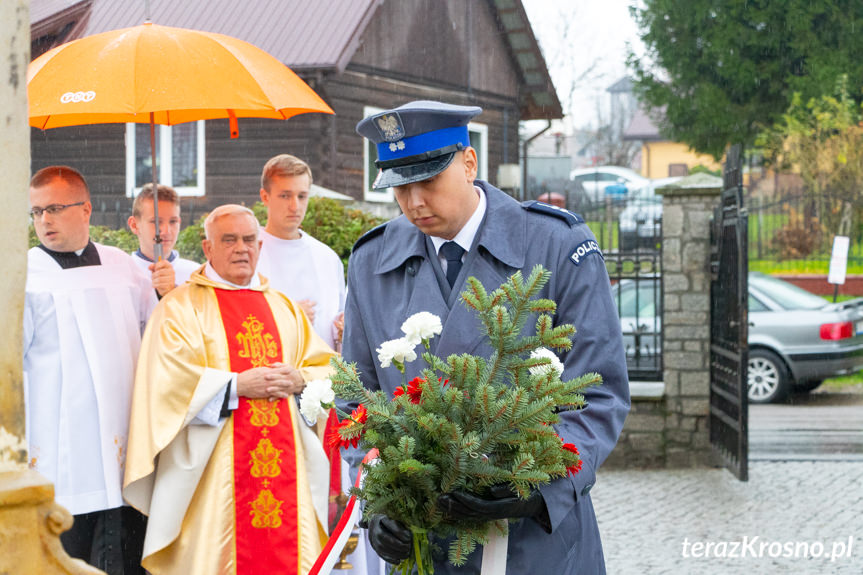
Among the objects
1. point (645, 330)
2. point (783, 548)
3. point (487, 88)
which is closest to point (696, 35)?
point (487, 88)

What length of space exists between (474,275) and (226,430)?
8.83 ft

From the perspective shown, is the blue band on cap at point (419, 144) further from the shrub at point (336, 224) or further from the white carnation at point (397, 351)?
the shrub at point (336, 224)

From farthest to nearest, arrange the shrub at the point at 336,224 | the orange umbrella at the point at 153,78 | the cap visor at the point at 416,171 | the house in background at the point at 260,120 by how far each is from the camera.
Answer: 1. the house in background at the point at 260,120
2. the shrub at the point at 336,224
3. the orange umbrella at the point at 153,78
4. the cap visor at the point at 416,171

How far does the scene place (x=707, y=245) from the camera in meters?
9.74

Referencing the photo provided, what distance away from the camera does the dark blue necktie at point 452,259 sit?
287 centimetres

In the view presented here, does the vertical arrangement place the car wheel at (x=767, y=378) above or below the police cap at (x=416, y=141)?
below

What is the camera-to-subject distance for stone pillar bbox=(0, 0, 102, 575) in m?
1.81

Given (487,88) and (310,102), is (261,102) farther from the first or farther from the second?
(487,88)

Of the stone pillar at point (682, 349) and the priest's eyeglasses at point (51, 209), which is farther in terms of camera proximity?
the stone pillar at point (682, 349)

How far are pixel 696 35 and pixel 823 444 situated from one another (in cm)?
2052

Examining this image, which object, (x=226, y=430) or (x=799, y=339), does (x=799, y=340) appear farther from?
(x=226, y=430)

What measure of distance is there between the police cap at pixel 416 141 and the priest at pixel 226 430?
8.15 ft

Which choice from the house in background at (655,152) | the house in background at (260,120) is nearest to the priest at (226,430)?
the house in background at (260,120)

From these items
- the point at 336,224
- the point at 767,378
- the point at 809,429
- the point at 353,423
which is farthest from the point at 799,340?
the point at 353,423
